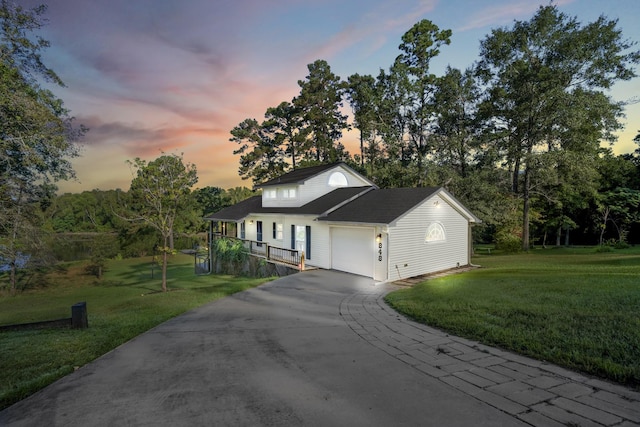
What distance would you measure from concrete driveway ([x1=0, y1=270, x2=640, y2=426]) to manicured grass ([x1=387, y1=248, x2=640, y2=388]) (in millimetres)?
598

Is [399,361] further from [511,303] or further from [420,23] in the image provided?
[420,23]

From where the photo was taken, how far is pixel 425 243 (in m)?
14.8

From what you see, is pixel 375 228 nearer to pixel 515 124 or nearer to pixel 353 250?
pixel 353 250

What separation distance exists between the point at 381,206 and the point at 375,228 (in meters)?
1.66

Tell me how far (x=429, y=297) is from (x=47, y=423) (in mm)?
8578

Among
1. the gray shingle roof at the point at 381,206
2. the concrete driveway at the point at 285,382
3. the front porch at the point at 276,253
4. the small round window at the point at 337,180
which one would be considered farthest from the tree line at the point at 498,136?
the concrete driveway at the point at 285,382

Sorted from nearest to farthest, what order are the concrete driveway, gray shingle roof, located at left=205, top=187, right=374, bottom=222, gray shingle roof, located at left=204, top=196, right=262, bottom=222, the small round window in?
1. the concrete driveway
2. gray shingle roof, located at left=205, top=187, right=374, bottom=222
3. the small round window
4. gray shingle roof, located at left=204, top=196, right=262, bottom=222

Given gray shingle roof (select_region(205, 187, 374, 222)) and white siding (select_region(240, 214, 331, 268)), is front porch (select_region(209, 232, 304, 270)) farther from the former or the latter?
gray shingle roof (select_region(205, 187, 374, 222))

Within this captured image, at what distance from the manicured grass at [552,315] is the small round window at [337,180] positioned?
12059 mm

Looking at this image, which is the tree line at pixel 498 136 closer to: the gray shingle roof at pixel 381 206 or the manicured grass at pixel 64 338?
the manicured grass at pixel 64 338

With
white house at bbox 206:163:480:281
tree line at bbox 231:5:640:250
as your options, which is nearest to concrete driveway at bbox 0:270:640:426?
white house at bbox 206:163:480:281

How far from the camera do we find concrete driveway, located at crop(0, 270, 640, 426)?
3684mm

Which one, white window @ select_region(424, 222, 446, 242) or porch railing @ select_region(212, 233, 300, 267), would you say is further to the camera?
porch railing @ select_region(212, 233, 300, 267)

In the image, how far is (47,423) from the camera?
3.62 metres
